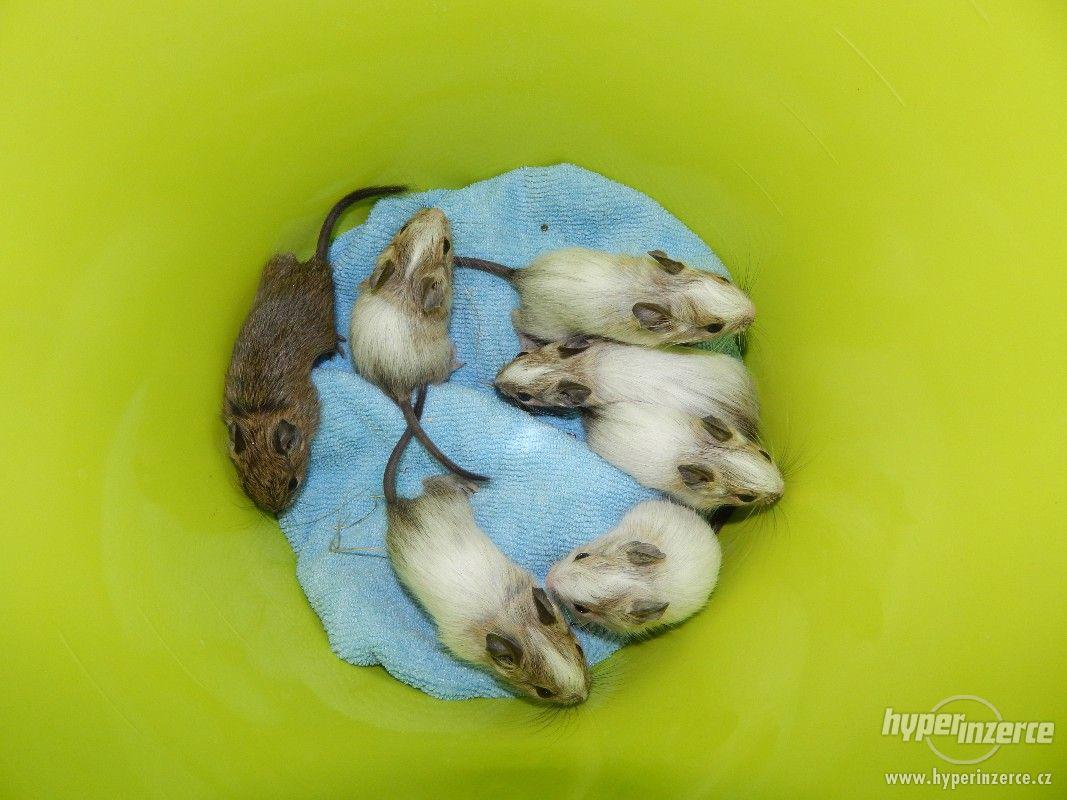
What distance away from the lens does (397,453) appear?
336 centimetres

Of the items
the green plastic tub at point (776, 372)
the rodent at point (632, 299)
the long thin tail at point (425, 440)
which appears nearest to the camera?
the green plastic tub at point (776, 372)

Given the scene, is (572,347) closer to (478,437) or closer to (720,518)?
(478,437)

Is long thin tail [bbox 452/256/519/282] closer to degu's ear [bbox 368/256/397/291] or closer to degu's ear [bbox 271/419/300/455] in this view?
degu's ear [bbox 368/256/397/291]

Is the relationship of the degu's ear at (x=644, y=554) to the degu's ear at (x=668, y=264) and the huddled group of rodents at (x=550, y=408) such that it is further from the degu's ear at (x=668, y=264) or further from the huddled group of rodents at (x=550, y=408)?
the degu's ear at (x=668, y=264)

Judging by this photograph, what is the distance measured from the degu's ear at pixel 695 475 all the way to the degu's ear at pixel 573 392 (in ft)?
1.67

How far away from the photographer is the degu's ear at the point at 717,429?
312 centimetres

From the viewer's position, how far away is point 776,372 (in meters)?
3.28

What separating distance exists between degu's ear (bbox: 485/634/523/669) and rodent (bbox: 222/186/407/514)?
1.07 m

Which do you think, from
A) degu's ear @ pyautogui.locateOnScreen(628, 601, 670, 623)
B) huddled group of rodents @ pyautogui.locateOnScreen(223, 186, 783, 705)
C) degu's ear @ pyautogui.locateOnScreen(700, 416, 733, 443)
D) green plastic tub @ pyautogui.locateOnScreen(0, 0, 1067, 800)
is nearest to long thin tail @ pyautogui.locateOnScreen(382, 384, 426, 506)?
huddled group of rodents @ pyautogui.locateOnScreen(223, 186, 783, 705)

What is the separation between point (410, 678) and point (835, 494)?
1.81m

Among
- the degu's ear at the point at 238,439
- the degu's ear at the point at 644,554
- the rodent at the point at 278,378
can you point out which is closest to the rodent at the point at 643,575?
the degu's ear at the point at 644,554

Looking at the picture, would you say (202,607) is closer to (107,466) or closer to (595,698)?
(107,466)

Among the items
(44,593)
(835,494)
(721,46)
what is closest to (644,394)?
(835,494)

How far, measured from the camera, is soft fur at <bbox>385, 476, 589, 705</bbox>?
291cm
